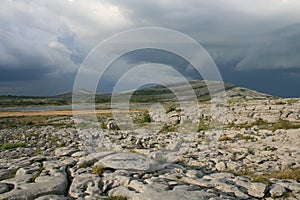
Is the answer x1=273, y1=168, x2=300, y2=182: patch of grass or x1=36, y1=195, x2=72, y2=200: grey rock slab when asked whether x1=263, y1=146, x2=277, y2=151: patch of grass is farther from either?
x1=36, y1=195, x2=72, y2=200: grey rock slab

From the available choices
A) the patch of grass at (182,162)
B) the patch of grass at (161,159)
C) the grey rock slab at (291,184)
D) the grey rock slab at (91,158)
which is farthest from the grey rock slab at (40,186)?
the grey rock slab at (291,184)

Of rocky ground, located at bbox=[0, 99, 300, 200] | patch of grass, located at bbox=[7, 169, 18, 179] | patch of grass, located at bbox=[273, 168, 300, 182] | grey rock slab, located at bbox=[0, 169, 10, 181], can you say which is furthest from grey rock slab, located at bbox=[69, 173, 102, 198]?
patch of grass, located at bbox=[273, 168, 300, 182]

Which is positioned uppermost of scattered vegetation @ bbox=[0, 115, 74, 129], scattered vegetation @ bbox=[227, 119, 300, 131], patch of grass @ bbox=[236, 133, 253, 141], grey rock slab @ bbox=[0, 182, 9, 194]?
scattered vegetation @ bbox=[227, 119, 300, 131]

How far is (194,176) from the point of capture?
1512 centimetres

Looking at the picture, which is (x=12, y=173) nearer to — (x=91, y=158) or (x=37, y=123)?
(x=91, y=158)

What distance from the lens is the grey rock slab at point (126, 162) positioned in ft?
52.4

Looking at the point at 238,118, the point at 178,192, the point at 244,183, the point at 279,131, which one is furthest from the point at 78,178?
the point at 238,118

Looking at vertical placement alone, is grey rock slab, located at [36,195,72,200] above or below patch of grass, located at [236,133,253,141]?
below

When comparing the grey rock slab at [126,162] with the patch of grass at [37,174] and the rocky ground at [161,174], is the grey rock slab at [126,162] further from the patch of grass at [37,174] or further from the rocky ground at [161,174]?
the patch of grass at [37,174]

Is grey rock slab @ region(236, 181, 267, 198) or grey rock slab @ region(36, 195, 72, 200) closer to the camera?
grey rock slab @ region(36, 195, 72, 200)

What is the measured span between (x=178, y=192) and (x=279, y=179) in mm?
5881

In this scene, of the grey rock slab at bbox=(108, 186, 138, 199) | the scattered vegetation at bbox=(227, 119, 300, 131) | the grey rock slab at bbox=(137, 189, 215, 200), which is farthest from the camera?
the scattered vegetation at bbox=(227, 119, 300, 131)

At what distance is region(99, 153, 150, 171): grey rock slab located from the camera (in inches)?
629

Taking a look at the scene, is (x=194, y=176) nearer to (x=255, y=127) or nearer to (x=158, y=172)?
(x=158, y=172)
